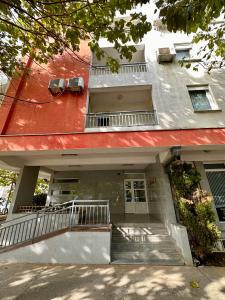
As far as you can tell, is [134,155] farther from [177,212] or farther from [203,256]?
[203,256]

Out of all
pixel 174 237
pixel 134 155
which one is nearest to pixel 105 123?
pixel 134 155

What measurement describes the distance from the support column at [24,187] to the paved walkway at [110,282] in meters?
3.23

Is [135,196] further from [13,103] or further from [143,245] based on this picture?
[13,103]

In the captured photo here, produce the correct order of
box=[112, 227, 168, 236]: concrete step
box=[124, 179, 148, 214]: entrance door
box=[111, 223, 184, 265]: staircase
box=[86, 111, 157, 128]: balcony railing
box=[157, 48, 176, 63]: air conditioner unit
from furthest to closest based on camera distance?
box=[124, 179, 148, 214]: entrance door → box=[157, 48, 176, 63]: air conditioner unit → box=[86, 111, 157, 128]: balcony railing → box=[112, 227, 168, 236]: concrete step → box=[111, 223, 184, 265]: staircase

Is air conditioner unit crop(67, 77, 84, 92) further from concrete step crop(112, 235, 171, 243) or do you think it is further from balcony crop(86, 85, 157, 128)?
concrete step crop(112, 235, 171, 243)

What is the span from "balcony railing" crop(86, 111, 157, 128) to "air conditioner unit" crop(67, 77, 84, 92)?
1.49m

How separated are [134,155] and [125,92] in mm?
3689

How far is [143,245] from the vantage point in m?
5.94

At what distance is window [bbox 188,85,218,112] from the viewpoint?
7.36 metres

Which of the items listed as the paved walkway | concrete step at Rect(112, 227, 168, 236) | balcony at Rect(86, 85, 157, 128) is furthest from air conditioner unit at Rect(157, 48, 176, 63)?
the paved walkway

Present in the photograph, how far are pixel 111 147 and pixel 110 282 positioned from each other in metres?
3.94

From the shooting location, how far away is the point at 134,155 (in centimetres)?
729

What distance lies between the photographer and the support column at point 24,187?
765 cm

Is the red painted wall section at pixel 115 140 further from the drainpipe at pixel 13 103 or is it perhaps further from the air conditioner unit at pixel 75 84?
the air conditioner unit at pixel 75 84
